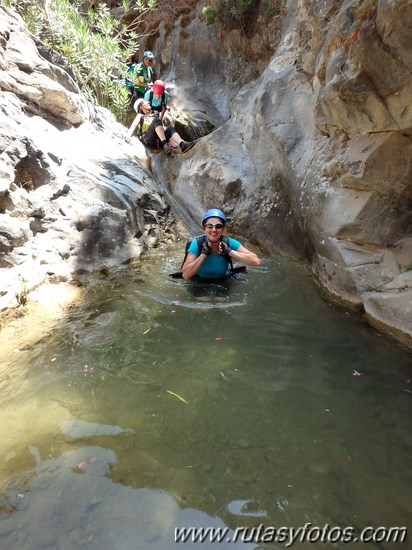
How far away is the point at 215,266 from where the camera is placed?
5270mm

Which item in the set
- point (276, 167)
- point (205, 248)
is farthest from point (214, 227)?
point (276, 167)

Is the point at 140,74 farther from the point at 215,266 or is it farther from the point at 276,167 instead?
the point at 215,266

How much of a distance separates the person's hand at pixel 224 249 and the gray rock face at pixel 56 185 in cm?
184

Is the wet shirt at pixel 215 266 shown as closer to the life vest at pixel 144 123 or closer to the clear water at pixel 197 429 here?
the clear water at pixel 197 429

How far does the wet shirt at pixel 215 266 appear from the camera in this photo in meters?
5.21

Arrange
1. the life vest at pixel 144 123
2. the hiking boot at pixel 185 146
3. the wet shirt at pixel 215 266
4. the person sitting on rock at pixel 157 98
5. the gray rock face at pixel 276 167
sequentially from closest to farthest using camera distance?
the gray rock face at pixel 276 167
the wet shirt at pixel 215 266
the hiking boot at pixel 185 146
the person sitting on rock at pixel 157 98
the life vest at pixel 144 123

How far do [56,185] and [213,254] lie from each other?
2722 mm

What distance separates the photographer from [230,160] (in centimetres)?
802

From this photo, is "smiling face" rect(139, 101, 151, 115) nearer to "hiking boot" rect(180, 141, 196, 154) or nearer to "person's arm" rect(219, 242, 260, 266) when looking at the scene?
"hiking boot" rect(180, 141, 196, 154)

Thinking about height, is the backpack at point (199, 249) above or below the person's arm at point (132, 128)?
below

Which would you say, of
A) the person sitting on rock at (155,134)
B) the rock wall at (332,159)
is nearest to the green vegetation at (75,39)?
the person sitting on rock at (155,134)

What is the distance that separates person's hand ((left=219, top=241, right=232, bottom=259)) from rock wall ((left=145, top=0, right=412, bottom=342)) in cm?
A: 140

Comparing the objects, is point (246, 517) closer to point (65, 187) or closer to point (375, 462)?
point (375, 462)

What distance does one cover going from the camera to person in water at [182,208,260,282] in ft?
15.9
